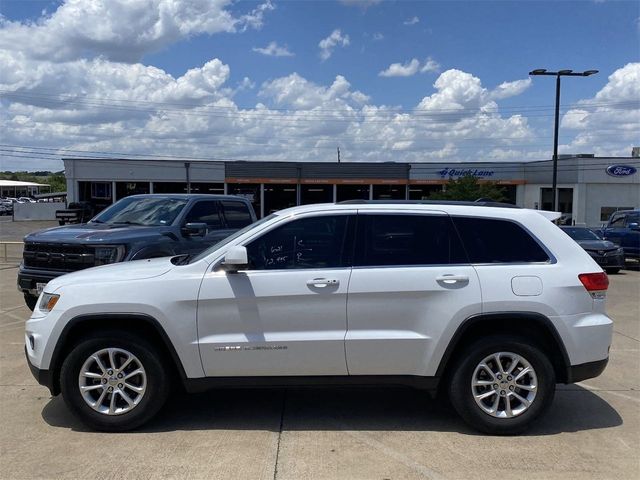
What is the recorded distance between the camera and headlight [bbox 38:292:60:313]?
453 cm

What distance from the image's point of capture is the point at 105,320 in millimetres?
4520

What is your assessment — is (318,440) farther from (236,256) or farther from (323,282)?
(236,256)

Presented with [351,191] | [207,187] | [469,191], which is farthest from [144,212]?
[207,187]

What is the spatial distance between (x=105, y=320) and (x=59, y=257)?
3.73m

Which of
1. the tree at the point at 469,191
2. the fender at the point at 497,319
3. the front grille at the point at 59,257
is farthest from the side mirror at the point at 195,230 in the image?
the tree at the point at 469,191

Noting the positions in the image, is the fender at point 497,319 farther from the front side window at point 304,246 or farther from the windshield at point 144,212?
the windshield at point 144,212

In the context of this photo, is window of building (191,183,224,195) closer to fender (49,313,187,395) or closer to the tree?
the tree

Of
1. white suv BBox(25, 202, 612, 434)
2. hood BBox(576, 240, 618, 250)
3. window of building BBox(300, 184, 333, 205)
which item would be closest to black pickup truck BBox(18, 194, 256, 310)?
white suv BBox(25, 202, 612, 434)

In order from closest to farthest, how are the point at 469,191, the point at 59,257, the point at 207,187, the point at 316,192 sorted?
the point at 59,257, the point at 469,191, the point at 207,187, the point at 316,192

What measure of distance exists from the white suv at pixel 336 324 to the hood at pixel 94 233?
10.5 feet

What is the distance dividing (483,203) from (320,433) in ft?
7.98

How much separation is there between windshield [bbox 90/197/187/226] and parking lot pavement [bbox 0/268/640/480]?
3499mm

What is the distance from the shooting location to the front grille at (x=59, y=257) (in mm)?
7598

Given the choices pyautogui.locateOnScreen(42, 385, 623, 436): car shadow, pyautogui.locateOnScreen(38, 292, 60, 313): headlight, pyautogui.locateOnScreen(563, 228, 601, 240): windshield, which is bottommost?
pyautogui.locateOnScreen(42, 385, 623, 436): car shadow
